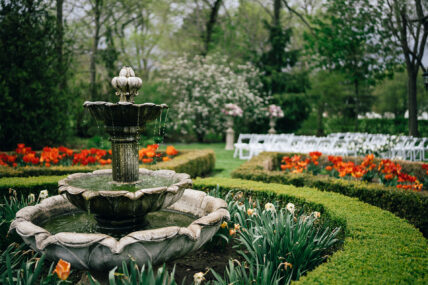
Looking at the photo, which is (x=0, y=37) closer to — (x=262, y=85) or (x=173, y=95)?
(x=173, y=95)

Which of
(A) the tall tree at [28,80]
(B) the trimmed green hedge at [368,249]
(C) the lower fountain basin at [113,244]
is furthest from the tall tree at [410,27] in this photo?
(C) the lower fountain basin at [113,244]

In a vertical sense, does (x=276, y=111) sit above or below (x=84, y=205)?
above

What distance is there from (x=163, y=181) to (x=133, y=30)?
27401 millimetres

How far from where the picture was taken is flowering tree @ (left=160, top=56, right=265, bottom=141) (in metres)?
18.0

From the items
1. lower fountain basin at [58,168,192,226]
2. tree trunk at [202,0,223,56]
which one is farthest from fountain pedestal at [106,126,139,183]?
tree trunk at [202,0,223,56]

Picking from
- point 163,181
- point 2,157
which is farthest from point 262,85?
point 163,181

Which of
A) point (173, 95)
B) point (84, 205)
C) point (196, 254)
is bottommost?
point (196, 254)

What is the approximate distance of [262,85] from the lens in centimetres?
1998

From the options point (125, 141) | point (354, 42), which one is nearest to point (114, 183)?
point (125, 141)

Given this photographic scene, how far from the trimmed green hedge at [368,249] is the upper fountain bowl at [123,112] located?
84.2 inches

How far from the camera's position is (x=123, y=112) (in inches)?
124

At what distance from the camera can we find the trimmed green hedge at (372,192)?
180 inches

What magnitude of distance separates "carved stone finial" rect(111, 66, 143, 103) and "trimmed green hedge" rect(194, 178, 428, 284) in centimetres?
253

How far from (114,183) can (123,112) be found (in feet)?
2.83
